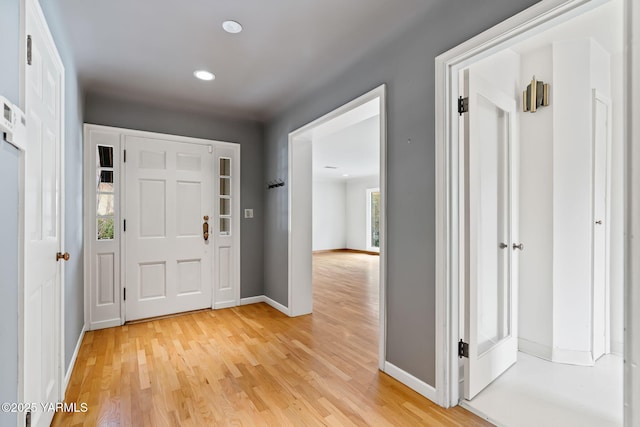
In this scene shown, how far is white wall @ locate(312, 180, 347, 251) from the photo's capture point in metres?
10.5

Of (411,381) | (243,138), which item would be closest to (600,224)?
(411,381)

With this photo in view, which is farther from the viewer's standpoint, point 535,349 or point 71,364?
point 535,349

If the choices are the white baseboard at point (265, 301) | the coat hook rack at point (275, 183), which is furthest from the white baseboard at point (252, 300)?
the coat hook rack at point (275, 183)

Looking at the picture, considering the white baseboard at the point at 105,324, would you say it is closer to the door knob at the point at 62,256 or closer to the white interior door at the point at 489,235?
the door knob at the point at 62,256

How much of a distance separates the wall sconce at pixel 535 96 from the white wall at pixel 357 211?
7.20m

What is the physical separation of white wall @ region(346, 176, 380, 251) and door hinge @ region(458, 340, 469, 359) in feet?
27.0

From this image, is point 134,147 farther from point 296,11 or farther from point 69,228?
point 296,11

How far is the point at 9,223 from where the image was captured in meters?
1.11

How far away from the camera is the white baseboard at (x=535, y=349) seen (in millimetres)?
2443

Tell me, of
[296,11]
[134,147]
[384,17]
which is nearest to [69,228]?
[134,147]

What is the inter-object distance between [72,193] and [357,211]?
8869 millimetres

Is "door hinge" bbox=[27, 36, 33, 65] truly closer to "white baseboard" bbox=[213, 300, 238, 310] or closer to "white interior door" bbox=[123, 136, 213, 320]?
"white interior door" bbox=[123, 136, 213, 320]

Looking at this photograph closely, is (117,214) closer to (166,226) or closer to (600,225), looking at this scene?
(166,226)
